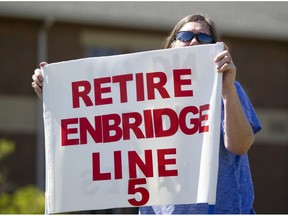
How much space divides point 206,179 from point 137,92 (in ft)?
1.87

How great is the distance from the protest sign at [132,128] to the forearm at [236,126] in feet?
0.30

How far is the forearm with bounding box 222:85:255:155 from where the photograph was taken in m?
3.67

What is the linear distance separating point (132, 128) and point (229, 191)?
56cm

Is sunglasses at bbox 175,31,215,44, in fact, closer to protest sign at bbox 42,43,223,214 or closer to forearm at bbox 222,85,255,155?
protest sign at bbox 42,43,223,214

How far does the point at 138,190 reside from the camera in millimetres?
3869

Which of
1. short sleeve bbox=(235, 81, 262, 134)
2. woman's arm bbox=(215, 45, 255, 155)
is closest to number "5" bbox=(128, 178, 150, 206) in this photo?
woman's arm bbox=(215, 45, 255, 155)

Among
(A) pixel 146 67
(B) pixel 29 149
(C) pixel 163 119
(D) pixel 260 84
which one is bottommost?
(C) pixel 163 119

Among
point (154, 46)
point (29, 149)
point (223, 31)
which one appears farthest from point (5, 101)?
point (223, 31)

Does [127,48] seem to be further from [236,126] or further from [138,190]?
[236,126]

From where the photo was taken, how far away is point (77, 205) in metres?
3.93

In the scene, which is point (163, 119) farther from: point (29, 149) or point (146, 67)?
point (29, 149)

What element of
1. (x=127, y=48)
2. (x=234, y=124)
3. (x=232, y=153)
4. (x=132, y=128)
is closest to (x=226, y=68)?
(x=234, y=124)

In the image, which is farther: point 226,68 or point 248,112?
point 248,112

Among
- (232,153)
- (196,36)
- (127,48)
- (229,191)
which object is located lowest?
(229,191)
